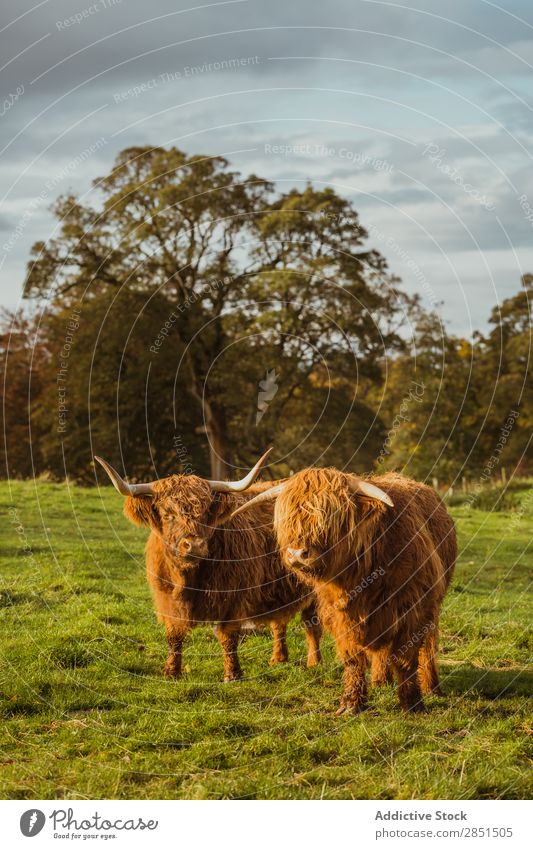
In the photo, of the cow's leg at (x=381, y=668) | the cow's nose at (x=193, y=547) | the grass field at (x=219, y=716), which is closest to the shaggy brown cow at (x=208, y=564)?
the cow's nose at (x=193, y=547)

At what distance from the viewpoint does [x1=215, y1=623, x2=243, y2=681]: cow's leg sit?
29.2 ft

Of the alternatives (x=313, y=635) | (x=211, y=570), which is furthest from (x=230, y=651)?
(x=313, y=635)

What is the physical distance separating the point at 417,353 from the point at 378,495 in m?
24.6

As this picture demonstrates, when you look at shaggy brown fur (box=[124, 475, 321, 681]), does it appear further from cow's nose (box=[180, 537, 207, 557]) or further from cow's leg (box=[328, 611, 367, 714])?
cow's leg (box=[328, 611, 367, 714])

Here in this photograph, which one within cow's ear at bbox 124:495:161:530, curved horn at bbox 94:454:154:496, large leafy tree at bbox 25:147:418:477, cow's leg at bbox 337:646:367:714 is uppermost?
large leafy tree at bbox 25:147:418:477

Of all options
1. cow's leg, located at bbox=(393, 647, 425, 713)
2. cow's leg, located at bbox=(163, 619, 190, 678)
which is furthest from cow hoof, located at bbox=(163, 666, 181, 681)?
cow's leg, located at bbox=(393, 647, 425, 713)

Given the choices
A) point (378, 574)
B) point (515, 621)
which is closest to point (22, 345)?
point (515, 621)

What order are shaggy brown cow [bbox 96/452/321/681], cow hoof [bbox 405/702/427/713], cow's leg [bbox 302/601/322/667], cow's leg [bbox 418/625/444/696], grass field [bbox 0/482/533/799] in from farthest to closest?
cow's leg [bbox 302/601/322/667] < shaggy brown cow [bbox 96/452/321/681] < cow's leg [bbox 418/625/444/696] < cow hoof [bbox 405/702/427/713] < grass field [bbox 0/482/533/799]

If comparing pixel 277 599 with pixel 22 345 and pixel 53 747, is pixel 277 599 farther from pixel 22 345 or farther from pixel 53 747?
pixel 22 345

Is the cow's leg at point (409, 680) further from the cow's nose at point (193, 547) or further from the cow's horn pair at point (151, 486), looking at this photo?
the cow's horn pair at point (151, 486)

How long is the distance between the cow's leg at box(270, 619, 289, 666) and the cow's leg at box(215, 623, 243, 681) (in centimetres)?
66

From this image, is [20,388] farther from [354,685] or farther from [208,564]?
[354,685]

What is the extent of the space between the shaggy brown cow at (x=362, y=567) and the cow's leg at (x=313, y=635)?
159 centimetres
